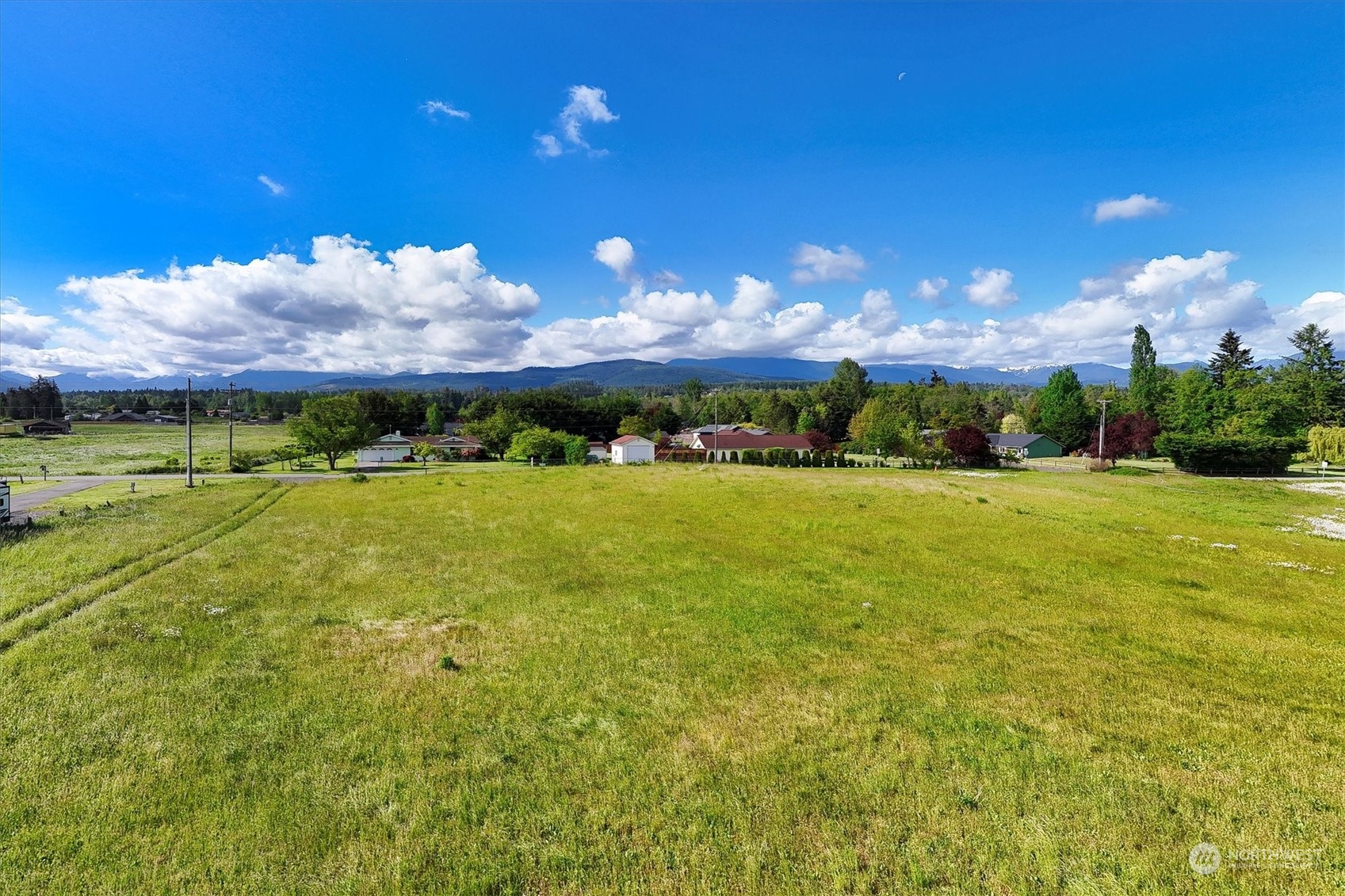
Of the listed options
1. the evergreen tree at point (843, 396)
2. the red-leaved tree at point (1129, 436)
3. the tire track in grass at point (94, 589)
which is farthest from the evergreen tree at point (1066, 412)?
the tire track in grass at point (94, 589)

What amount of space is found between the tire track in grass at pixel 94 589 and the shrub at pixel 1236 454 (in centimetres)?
7206

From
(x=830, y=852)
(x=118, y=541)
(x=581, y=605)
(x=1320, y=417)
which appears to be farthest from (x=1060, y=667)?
(x=1320, y=417)

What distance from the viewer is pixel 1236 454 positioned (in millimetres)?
47562

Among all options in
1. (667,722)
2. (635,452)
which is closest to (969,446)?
(635,452)

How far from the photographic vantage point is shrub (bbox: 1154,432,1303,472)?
155 ft

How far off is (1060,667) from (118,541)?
2637cm

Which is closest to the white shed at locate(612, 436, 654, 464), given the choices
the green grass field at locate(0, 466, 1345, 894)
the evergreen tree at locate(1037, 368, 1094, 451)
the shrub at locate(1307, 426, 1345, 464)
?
the green grass field at locate(0, 466, 1345, 894)

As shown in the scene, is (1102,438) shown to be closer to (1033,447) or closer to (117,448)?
(1033,447)

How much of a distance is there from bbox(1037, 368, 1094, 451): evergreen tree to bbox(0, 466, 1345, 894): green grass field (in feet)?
265

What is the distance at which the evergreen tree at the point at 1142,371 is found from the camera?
86312 millimetres

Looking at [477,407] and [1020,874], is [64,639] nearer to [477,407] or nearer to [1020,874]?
[1020,874]

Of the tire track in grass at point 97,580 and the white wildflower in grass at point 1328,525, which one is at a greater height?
the white wildflower in grass at point 1328,525

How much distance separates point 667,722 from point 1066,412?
102 meters

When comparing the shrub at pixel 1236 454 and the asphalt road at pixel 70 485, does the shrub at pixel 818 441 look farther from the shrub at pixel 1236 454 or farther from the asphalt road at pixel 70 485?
the asphalt road at pixel 70 485
